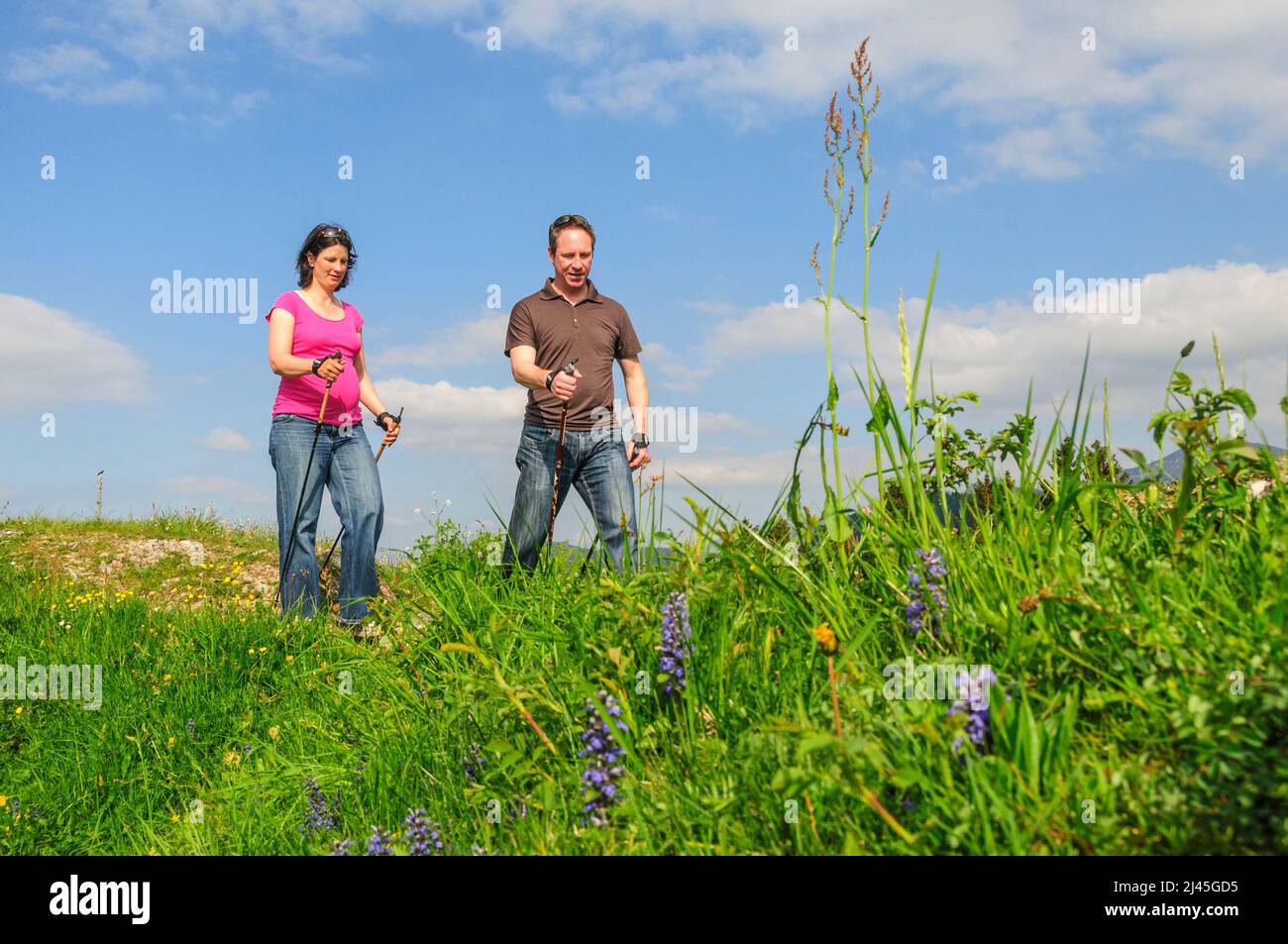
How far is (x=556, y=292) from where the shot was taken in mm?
6699

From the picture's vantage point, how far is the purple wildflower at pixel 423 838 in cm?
286

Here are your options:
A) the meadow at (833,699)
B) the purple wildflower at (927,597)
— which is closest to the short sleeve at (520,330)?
the meadow at (833,699)

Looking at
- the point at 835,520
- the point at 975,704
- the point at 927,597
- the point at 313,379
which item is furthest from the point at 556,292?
the point at 975,704

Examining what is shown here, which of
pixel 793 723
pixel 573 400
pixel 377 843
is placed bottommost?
pixel 377 843

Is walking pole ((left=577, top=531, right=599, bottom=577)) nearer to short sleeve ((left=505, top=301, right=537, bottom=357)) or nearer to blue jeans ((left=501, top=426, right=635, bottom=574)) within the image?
blue jeans ((left=501, top=426, right=635, bottom=574))

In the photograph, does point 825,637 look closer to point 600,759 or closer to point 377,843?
point 600,759

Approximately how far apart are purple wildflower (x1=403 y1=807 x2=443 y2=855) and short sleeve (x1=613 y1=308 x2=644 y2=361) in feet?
14.4

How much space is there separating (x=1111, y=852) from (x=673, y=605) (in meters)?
1.43

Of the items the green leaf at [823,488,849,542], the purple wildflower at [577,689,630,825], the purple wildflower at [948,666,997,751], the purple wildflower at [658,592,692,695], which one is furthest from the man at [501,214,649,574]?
the purple wildflower at [948,666,997,751]

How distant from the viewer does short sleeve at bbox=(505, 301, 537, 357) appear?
652 centimetres

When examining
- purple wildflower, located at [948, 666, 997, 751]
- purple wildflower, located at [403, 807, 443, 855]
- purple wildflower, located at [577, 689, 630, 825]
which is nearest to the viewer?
purple wildflower, located at [948, 666, 997, 751]

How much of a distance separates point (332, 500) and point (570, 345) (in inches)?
88.4

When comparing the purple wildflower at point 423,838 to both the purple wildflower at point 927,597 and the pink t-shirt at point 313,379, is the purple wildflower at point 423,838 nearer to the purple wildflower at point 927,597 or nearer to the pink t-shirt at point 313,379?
the purple wildflower at point 927,597
